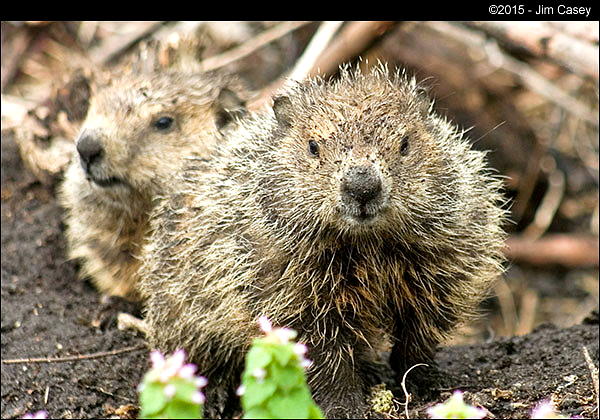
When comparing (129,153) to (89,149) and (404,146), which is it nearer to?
(89,149)

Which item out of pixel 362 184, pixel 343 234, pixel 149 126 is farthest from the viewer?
pixel 149 126

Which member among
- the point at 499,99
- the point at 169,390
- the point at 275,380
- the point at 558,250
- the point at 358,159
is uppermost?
the point at 358,159

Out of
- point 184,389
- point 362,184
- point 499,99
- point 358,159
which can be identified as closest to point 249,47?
point 499,99

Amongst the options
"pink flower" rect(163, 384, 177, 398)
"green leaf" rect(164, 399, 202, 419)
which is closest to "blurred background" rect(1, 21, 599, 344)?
"green leaf" rect(164, 399, 202, 419)

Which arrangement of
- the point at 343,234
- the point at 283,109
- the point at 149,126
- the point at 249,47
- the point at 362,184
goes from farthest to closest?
the point at 249,47, the point at 149,126, the point at 283,109, the point at 343,234, the point at 362,184

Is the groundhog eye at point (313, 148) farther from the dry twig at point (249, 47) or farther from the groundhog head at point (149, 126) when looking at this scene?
the dry twig at point (249, 47)
